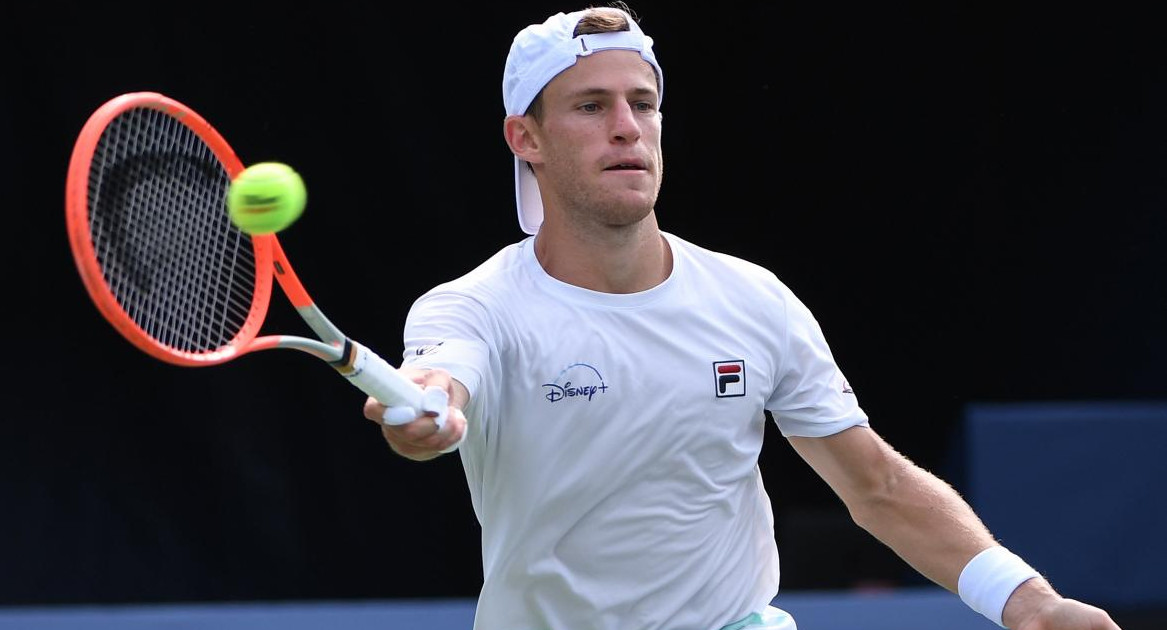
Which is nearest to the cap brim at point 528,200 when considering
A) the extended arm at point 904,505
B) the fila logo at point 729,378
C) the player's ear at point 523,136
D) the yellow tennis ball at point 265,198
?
the player's ear at point 523,136

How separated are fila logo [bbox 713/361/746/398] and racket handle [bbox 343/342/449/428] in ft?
2.45

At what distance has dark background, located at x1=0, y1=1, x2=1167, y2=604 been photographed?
5.74 m

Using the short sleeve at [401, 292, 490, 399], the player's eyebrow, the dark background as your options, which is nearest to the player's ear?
the player's eyebrow

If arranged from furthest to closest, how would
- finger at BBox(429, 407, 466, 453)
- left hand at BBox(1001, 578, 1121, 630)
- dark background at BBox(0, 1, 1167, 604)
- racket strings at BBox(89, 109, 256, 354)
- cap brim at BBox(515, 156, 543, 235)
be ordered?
dark background at BBox(0, 1, 1167, 604), cap brim at BBox(515, 156, 543, 235), left hand at BBox(1001, 578, 1121, 630), racket strings at BBox(89, 109, 256, 354), finger at BBox(429, 407, 466, 453)

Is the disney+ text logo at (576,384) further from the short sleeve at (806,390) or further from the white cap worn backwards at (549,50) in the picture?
the white cap worn backwards at (549,50)

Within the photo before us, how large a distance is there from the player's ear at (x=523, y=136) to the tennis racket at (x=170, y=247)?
1.89ft

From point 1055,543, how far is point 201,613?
2739mm

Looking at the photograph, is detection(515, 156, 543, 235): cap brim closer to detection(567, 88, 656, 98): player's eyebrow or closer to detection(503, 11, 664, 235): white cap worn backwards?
detection(503, 11, 664, 235): white cap worn backwards

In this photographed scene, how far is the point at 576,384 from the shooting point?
10.6 ft

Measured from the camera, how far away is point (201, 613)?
5.01m

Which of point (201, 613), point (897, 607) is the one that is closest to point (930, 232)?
point (897, 607)

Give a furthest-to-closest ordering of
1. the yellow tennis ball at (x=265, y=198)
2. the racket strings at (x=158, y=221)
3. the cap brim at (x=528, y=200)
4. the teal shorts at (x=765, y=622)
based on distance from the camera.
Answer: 1. the cap brim at (x=528, y=200)
2. the teal shorts at (x=765, y=622)
3. the racket strings at (x=158, y=221)
4. the yellow tennis ball at (x=265, y=198)

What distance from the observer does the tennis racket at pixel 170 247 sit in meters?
2.65

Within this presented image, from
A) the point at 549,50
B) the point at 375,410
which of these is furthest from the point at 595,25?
the point at 375,410
